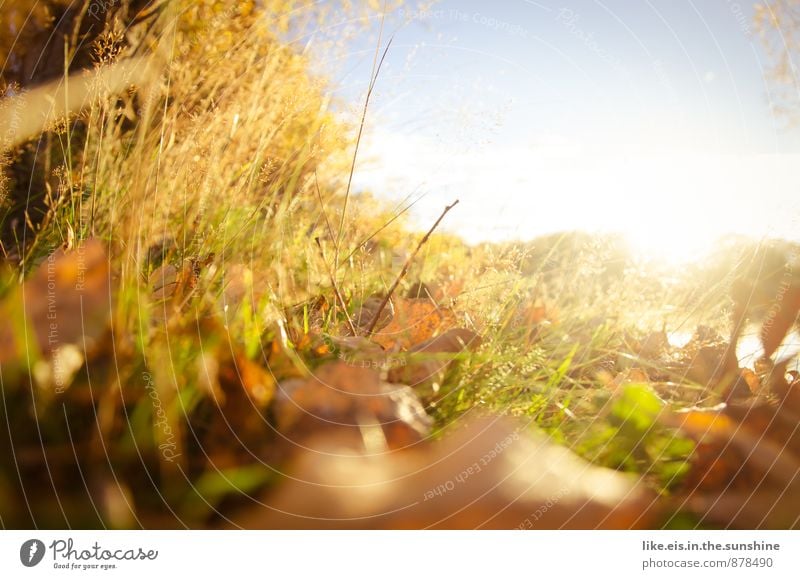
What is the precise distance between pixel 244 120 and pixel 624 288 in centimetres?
77

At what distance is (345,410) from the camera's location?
51 cm

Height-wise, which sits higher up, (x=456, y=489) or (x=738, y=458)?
(x=738, y=458)

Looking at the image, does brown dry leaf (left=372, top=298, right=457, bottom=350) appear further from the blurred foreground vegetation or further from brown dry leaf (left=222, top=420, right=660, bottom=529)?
brown dry leaf (left=222, top=420, right=660, bottom=529)

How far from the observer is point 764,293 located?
0.86 m

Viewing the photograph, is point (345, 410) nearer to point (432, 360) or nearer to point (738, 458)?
point (432, 360)

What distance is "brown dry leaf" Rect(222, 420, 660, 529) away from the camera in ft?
1.72
